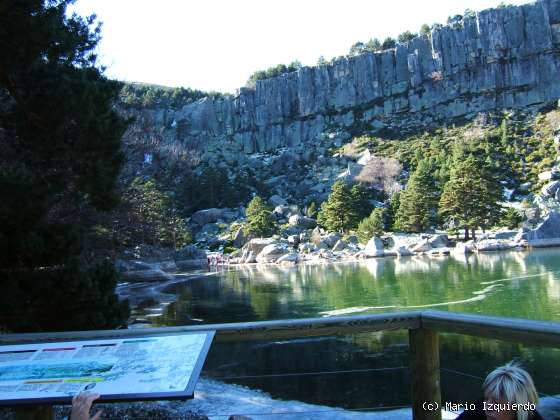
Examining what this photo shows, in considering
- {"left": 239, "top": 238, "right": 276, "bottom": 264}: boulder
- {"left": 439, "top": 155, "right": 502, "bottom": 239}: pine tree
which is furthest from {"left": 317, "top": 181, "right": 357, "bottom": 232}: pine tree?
{"left": 439, "top": 155, "right": 502, "bottom": 239}: pine tree

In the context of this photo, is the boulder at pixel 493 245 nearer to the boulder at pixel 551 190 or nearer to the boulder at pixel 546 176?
the boulder at pixel 551 190

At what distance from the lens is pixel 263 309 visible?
1565 centimetres

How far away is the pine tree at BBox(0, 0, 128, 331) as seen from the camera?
170 inches

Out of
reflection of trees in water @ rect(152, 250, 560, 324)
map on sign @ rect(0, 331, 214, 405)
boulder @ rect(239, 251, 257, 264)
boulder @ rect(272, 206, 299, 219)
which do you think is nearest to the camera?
map on sign @ rect(0, 331, 214, 405)

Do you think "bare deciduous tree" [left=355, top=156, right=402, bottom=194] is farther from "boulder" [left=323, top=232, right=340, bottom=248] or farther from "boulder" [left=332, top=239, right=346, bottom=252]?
"boulder" [left=332, top=239, right=346, bottom=252]

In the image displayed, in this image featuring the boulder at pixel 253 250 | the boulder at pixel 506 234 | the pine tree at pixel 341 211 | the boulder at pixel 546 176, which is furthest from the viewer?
the boulder at pixel 546 176

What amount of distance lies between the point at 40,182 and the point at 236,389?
161 inches

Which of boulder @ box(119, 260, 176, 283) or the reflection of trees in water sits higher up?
boulder @ box(119, 260, 176, 283)

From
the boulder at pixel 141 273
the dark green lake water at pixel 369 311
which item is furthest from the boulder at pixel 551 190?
the boulder at pixel 141 273

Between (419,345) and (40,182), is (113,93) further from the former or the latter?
(419,345)

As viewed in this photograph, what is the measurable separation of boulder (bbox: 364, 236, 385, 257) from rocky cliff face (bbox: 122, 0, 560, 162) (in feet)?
120

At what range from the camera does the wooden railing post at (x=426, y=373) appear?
2.33m

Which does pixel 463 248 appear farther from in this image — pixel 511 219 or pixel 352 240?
pixel 352 240

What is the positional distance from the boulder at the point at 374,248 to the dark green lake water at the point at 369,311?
23.5ft
